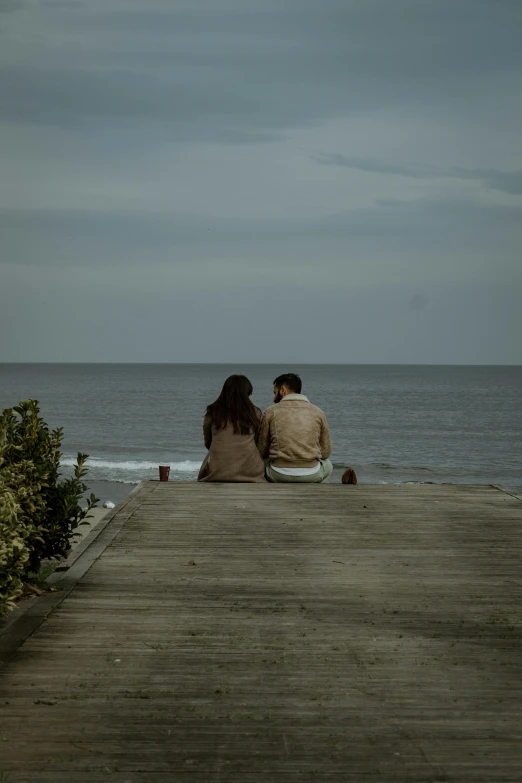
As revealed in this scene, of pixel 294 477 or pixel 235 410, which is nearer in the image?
pixel 235 410

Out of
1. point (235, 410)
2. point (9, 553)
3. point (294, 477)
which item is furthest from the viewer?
point (294, 477)

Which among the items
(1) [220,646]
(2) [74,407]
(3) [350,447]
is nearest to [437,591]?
(1) [220,646]

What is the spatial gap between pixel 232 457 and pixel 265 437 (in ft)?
1.40

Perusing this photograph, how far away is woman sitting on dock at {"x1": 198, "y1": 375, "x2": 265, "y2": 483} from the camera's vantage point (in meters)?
9.38

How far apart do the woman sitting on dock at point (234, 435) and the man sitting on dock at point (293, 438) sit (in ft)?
0.45

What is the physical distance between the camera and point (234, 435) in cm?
945

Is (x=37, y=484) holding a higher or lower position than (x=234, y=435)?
lower

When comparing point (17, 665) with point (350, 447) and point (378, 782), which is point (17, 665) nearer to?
→ point (378, 782)

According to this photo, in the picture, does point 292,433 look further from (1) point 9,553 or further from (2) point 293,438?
(1) point 9,553

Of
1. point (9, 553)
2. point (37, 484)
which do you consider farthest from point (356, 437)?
point (9, 553)

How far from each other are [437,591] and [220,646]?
173 cm

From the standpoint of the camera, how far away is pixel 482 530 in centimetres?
756

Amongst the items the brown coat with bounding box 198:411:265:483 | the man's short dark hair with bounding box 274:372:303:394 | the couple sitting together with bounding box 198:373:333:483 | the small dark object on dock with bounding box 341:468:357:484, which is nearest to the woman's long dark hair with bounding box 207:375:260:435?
the couple sitting together with bounding box 198:373:333:483

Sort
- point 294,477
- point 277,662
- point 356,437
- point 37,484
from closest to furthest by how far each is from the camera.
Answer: point 277,662 → point 37,484 → point 294,477 → point 356,437
